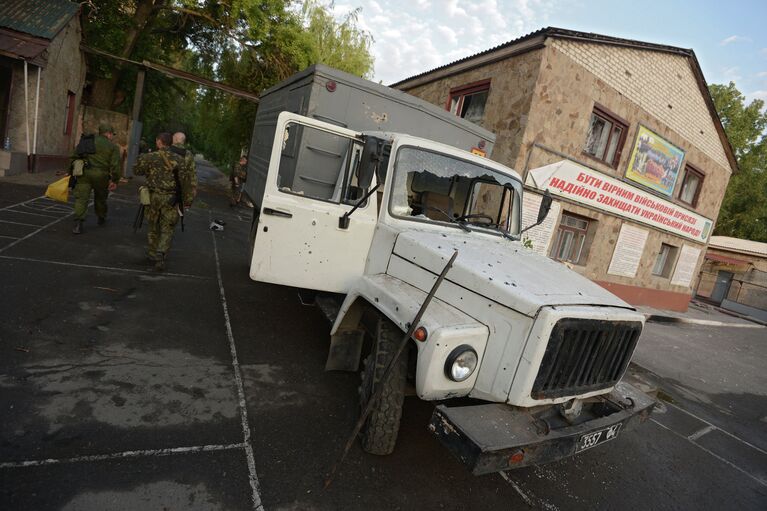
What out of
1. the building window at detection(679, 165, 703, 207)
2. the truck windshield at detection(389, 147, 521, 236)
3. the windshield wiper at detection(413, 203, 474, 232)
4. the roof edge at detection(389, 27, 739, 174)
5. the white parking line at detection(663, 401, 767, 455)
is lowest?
the white parking line at detection(663, 401, 767, 455)

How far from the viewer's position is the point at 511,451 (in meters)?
2.09

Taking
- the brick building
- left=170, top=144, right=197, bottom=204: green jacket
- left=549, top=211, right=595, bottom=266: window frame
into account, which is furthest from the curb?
left=170, top=144, right=197, bottom=204: green jacket

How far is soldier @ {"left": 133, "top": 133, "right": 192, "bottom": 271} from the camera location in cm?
527

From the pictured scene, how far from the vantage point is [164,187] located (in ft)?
17.3

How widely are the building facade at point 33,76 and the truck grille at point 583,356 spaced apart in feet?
41.1

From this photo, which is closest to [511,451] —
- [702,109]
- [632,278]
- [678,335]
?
[678,335]

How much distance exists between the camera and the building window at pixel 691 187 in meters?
13.6

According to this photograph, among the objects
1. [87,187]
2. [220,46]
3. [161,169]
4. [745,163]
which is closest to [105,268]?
[161,169]

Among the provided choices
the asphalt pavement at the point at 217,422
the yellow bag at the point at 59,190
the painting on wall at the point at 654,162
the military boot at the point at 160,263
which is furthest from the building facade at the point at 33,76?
the painting on wall at the point at 654,162

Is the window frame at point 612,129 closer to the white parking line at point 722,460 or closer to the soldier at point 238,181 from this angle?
the white parking line at point 722,460

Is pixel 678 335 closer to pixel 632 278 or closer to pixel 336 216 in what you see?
pixel 632 278

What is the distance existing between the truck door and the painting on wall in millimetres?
10365

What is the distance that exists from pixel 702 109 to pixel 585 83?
6541mm

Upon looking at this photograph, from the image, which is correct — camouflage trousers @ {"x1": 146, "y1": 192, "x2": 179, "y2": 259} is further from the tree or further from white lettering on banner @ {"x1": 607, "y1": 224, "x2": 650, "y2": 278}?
the tree
